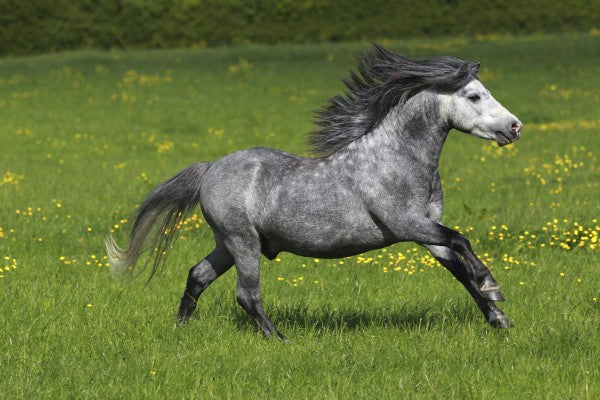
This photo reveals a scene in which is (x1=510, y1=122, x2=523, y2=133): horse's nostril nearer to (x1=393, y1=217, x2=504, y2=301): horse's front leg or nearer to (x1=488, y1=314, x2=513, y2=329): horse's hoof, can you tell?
(x1=393, y1=217, x2=504, y2=301): horse's front leg

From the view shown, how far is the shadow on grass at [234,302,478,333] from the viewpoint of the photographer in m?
7.82

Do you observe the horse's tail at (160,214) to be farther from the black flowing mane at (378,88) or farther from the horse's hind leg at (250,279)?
the black flowing mane at (378,88)

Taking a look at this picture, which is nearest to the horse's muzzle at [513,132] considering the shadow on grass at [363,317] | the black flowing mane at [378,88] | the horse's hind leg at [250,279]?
the black flowing mane at [378,88]

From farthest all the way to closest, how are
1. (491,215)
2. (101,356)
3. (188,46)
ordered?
1. (188,46)
2. (491,215)
3. (101,356)

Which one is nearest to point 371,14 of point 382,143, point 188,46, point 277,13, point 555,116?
point 277,13

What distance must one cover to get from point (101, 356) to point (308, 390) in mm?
1668

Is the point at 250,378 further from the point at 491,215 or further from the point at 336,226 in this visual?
the point at 491,215

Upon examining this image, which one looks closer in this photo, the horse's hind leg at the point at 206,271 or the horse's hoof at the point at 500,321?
the horse's hoof at the point at 500,321

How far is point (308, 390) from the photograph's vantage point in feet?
20.5

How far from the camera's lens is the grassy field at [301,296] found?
6434 mm

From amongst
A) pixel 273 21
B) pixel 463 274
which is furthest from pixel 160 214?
pixel 273 21

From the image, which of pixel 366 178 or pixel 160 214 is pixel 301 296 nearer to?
pixel 160 214

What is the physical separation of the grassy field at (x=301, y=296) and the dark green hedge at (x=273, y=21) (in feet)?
80.9

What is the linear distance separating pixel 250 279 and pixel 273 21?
41173 mm
